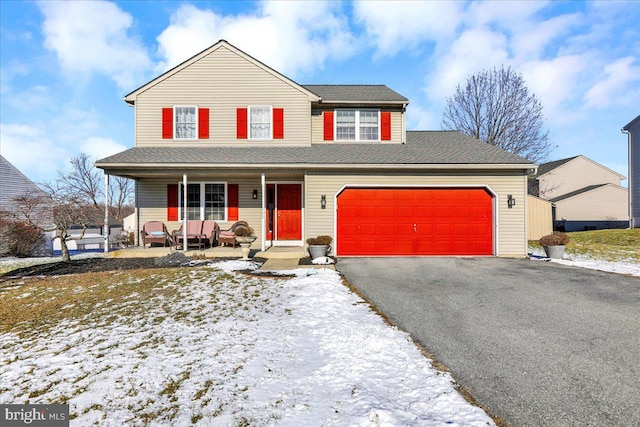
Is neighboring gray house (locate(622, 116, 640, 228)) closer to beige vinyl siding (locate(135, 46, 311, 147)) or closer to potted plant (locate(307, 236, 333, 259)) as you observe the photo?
beige vinyl siding (locate(135, 46, 311, 147))

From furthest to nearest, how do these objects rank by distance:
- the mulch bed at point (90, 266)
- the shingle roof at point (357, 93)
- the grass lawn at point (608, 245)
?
the shingle roof at point (357, 93) < the grass lawn at point (608, 245) < the mulch bed at point (90, 266)

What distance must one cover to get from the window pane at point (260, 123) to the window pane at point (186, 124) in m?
2.30

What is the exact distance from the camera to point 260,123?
1274cm

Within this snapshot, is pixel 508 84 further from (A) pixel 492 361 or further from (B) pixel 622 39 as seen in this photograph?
(A) pixel 492 361

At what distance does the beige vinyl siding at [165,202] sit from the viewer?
12711 mm

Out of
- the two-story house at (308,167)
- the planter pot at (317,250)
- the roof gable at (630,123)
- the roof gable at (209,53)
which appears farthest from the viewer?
the roof gable at (630,123)

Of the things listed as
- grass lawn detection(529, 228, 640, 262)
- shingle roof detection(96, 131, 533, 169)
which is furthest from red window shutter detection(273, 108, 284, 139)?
grass lawn detection(529, 228, 640, 262)

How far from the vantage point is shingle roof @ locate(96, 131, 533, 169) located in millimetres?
10906

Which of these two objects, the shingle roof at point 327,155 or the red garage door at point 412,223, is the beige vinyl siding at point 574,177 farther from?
the red garage door at point 412,223

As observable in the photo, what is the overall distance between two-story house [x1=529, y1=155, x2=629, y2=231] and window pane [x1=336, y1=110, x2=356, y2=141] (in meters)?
20.4

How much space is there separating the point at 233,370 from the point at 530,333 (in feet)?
13.2

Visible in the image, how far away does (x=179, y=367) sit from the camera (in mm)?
3463

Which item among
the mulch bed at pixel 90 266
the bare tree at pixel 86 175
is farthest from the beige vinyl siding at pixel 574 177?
the bare tree at pixel 86 175

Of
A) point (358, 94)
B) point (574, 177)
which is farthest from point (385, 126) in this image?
point (574, 177)
